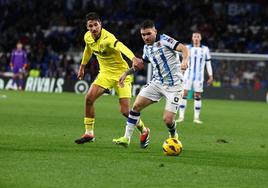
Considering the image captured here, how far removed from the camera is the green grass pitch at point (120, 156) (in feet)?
29.8

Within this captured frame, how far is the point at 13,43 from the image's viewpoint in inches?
1608

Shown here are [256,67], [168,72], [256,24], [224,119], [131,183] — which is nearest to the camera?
[131,183]

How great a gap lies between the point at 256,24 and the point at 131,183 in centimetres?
3243

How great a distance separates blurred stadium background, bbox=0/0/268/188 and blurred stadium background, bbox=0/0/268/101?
2.2 inches

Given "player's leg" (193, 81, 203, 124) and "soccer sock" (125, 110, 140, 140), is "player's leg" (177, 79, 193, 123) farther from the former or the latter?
"soccer sock" (125, 110, 140, 140)

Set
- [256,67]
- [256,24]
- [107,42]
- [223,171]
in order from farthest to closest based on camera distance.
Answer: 1. [256,24]
2. [256,67]
3. [107,42]
4. [223,171]

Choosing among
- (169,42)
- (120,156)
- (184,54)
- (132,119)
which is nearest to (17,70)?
(132,119)

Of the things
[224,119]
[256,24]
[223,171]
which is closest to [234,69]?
[256,24]

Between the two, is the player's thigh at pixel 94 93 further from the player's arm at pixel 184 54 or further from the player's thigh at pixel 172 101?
the player's arm at pixel 184 54

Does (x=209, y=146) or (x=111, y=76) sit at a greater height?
(x=111, y=76)

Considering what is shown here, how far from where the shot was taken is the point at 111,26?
41.1 meters

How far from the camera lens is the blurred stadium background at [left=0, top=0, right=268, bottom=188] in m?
9.66

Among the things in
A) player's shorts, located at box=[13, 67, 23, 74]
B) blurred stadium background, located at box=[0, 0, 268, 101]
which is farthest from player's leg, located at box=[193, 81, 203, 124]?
player's shorts, located at box=[13, 67, 23, 74]

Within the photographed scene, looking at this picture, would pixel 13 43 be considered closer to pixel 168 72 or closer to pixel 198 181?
pixel 168 72
